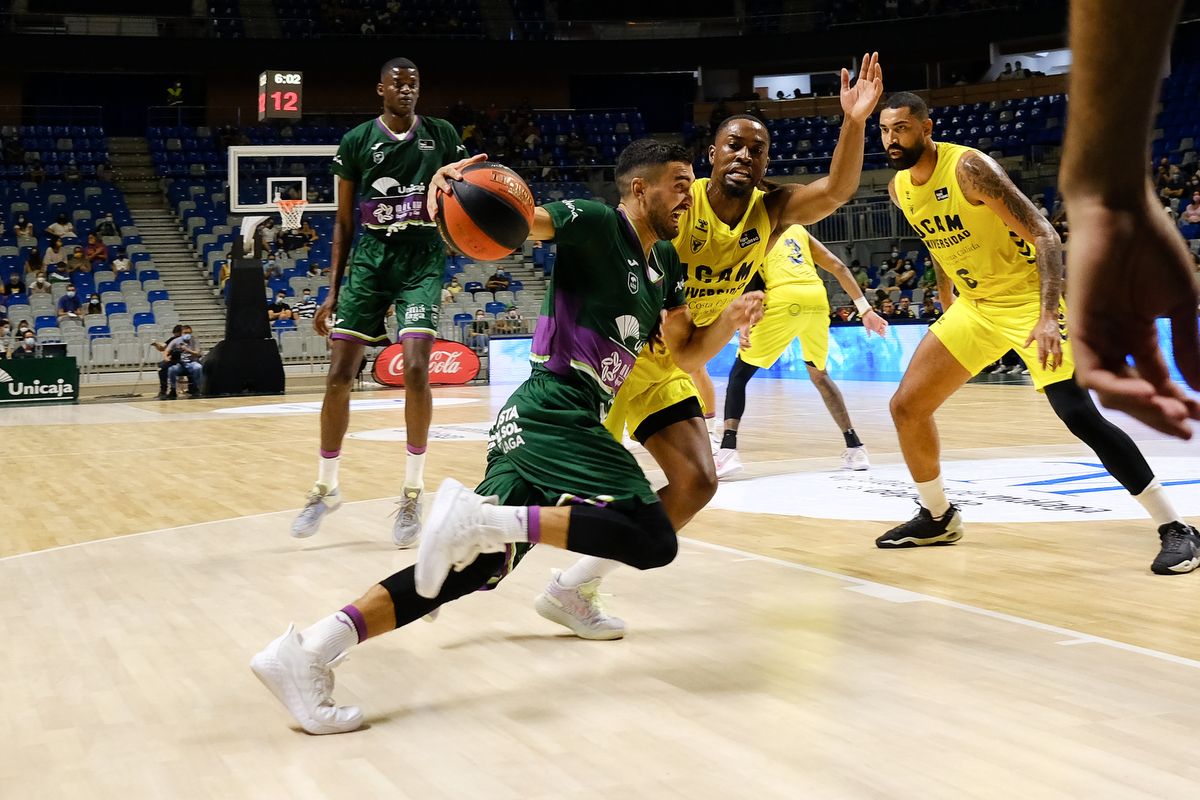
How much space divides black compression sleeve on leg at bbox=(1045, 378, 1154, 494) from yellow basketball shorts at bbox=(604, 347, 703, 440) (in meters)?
1.60

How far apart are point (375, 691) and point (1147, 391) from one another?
107 inches

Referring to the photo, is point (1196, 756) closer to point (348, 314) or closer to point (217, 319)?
point (348, 314)

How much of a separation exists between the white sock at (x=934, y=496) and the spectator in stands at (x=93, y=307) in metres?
18.1

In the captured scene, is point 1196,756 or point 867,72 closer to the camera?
point 1196,756

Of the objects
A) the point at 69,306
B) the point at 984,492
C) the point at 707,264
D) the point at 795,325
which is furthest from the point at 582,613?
the point at 69,306

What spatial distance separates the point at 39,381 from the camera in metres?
16.7

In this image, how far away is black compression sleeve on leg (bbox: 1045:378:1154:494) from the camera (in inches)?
182

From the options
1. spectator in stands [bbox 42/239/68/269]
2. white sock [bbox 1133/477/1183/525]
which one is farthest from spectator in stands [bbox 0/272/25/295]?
white sock [bbox 1133/477/1183/525]

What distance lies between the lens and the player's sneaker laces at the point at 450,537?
9.39ft

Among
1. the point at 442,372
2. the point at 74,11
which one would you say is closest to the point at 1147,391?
the point at 442,372

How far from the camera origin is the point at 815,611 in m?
4.00

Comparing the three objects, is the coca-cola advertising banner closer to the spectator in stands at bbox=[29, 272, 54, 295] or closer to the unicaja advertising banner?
the unicaja advertising banner

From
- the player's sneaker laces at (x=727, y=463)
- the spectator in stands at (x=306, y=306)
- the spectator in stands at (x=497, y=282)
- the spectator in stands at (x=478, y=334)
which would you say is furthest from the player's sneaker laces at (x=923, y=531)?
the spectator in stands at (x=497, y=282)

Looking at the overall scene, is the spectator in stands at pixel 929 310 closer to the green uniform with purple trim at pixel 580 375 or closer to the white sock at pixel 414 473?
the white sock at pixel 414 473
